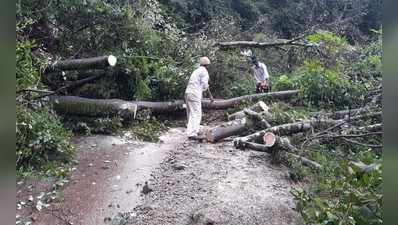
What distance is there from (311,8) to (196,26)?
6328mm

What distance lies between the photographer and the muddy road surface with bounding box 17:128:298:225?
503 centimetres

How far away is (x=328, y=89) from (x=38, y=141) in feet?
23.9

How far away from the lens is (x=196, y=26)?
16875 millimetres

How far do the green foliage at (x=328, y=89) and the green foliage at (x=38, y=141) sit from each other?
6.46 metres

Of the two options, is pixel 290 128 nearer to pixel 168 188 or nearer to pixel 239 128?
pixel 239 128

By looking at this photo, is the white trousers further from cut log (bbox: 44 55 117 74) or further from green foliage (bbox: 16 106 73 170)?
green foliage (bbox: 16 106 73 170)

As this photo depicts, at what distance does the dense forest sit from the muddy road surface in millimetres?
377

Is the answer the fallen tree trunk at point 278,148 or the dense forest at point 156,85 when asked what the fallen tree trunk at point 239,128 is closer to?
the dense forest at point 156,85

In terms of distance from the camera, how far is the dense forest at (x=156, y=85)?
5.92 meters

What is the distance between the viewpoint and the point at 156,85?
33.9 ft

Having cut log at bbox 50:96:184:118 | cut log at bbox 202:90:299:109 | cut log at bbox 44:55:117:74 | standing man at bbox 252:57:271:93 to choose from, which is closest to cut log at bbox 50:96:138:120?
cut log at bbox 50:96:184:118

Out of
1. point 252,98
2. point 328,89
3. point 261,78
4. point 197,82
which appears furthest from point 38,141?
point 261,78
